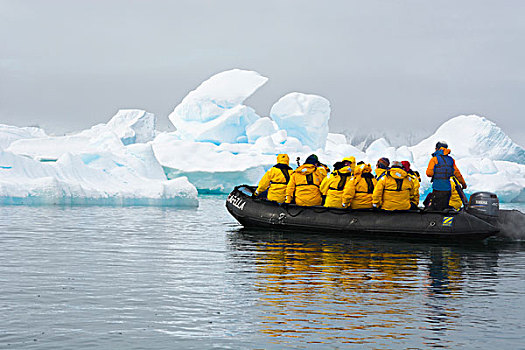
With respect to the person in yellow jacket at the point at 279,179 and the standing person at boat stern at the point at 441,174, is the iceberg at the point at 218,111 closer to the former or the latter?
the person in yellow jacket at the point at 279,179

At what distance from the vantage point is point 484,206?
10.7 meters

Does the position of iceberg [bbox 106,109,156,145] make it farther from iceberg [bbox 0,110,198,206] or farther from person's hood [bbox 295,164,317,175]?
person's hood [bbox 295,164,317,175]

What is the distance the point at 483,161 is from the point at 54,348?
110 ft

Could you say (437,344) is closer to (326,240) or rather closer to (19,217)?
(326,240)

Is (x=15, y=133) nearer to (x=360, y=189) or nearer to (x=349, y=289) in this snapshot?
Answer: (x=360, y=189)

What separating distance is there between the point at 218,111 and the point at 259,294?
30.1 meters

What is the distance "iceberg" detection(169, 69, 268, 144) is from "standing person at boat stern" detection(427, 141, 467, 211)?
2430 cm

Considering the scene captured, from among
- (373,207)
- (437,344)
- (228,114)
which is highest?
(228,114)

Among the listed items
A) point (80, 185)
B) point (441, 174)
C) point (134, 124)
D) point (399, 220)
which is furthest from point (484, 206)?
point (134, 124)

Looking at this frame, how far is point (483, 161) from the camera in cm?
3506

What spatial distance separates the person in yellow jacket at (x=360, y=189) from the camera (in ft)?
36.7

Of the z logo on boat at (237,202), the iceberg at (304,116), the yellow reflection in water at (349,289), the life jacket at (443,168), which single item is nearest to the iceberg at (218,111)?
the iceberg at (304,116)

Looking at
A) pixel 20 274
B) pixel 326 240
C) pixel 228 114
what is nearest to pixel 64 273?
pixel 20 274

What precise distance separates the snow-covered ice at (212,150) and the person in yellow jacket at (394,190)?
12.8 meters
